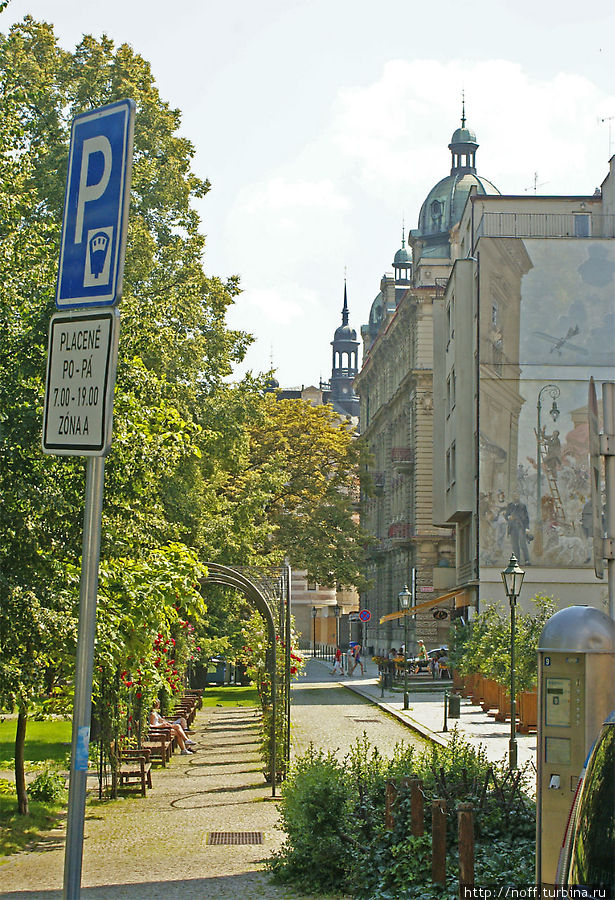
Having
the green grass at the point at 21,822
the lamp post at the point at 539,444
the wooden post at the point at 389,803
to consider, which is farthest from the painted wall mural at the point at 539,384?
the wooden post at the point at 389,803

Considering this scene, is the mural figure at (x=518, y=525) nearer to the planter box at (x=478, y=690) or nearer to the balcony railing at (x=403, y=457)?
the planter box at (x=478, y=690)

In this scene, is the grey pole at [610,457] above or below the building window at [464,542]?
below

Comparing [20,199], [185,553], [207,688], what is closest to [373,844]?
[185,553]

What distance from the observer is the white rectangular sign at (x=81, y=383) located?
15.7ft

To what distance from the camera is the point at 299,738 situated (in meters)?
24.5

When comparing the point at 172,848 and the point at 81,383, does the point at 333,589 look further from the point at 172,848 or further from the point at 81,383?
the point at 81,383

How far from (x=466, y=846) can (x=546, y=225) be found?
4327 centimetres

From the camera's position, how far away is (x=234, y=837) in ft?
43.6

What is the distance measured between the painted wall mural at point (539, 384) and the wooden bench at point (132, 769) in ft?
89.6

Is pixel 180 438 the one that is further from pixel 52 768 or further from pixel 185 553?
pixel 52 768

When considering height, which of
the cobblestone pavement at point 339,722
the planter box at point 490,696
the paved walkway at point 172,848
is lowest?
the paved walkway at point 172,848

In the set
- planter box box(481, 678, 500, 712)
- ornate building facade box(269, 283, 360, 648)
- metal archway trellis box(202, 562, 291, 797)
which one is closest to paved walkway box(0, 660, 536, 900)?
metal archway trellis box(202, 562, 291, 797)

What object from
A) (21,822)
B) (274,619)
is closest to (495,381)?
(274,619)

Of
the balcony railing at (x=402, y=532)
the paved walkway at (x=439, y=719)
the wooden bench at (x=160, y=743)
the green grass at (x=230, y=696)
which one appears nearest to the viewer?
the wooden bench at (x=160, y=743)
